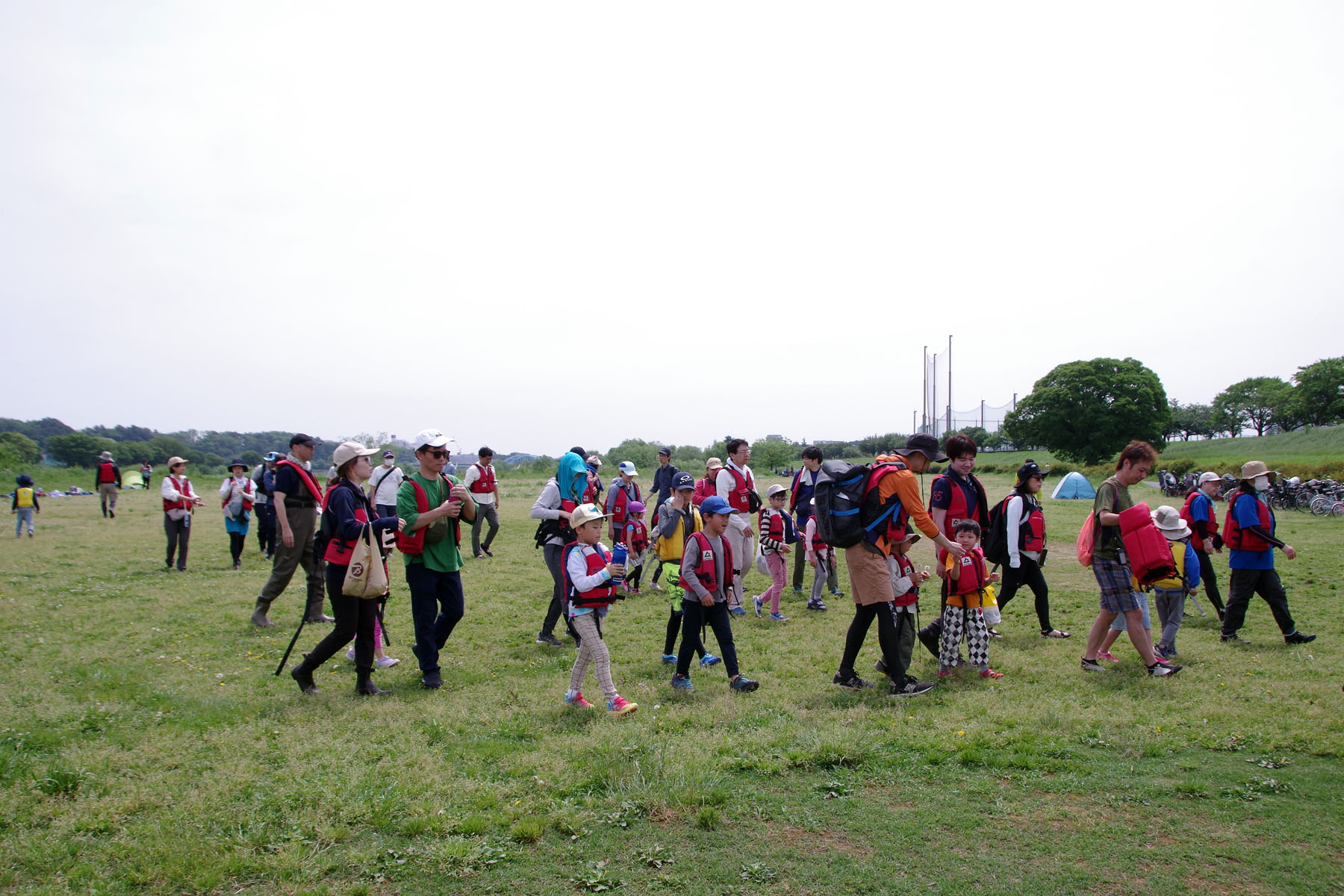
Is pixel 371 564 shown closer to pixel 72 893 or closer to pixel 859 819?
pixel 72 893

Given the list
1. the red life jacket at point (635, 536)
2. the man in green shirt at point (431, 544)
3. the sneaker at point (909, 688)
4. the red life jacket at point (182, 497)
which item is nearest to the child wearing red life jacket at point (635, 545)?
the red life jacket at point (635, 536)

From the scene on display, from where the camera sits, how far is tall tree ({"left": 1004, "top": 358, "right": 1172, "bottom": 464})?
176 ft

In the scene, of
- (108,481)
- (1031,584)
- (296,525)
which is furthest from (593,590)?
(108,481)

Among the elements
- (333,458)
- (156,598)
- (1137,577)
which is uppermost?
(333,458)

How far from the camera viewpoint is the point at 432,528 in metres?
6.11

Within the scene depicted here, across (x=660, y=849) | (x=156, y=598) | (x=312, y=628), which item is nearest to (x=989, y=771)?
(x=660, y=849)

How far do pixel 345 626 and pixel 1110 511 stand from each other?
668 centimetres

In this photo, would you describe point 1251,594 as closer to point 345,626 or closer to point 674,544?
point 674,544

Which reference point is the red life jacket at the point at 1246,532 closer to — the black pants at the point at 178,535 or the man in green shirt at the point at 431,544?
the man in green shirt at the point at 431,544

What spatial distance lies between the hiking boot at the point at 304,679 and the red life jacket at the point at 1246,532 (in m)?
8.69

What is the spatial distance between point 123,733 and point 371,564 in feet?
6.20

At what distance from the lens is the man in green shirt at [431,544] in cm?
602

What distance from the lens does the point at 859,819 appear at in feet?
12.4

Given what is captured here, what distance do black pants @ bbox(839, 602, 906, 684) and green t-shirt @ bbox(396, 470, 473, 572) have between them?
3.42 m
